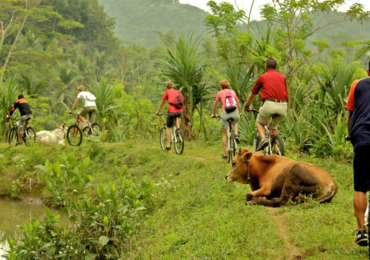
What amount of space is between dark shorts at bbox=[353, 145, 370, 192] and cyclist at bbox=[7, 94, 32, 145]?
1130 centimetres

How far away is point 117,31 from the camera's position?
416 ft

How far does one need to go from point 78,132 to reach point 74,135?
15cm

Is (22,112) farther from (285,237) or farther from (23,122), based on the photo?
(285,237)

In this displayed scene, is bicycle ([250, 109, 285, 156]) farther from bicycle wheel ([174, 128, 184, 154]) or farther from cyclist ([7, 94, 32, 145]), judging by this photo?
cyclist ([7, 94, 32, 145])

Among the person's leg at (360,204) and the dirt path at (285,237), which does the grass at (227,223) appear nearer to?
the dirt path at (285,237)

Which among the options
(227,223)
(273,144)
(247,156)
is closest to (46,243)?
(227,223)

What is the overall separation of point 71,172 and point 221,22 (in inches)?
366

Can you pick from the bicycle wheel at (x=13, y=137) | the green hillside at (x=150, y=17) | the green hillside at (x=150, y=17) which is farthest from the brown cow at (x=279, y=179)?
the green hillside at (x=150, y=17)

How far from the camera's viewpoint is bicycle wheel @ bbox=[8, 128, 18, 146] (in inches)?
531

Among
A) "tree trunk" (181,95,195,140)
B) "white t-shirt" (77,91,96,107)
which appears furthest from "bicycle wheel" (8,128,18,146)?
"tree trunk" (181,95,195,140)

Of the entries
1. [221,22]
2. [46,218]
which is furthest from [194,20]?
[46,218]

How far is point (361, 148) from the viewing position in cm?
344

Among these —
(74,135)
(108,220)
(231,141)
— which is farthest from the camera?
(74,135)

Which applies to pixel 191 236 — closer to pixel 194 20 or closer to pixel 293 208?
pixel 293 208
